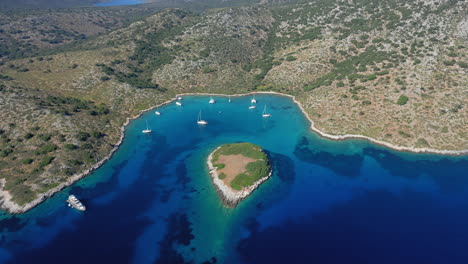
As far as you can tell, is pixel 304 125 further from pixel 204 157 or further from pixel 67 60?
pixel 67 60

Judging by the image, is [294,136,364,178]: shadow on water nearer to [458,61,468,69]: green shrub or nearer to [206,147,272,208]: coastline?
[206,147,272,208]: coastline

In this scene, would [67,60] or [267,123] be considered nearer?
[267,123]

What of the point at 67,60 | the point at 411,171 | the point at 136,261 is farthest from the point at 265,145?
the point at 67,60

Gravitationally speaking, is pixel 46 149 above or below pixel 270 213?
above

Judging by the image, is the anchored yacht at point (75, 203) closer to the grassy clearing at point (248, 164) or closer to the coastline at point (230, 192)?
the coastline at point (230, 192)

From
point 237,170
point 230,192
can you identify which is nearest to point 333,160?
point 237,170

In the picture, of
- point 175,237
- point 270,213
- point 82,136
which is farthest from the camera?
point 82,136

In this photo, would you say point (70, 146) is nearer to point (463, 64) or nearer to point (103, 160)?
point (103, 160)
